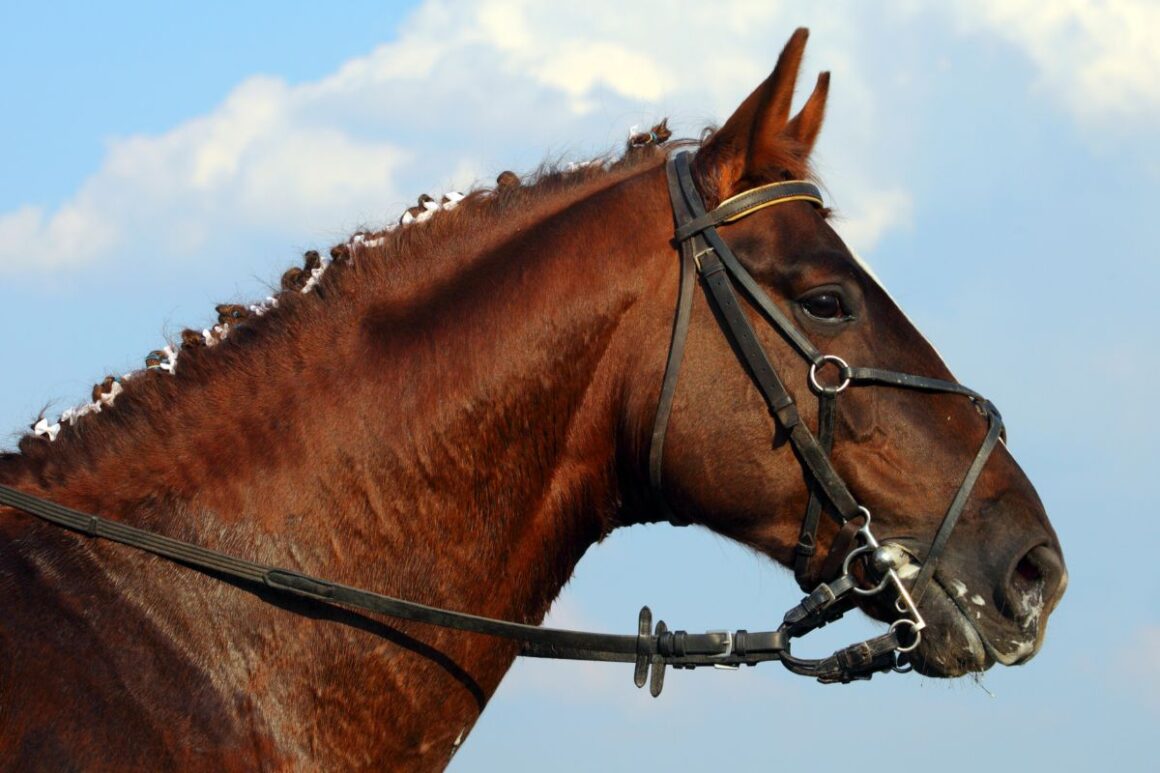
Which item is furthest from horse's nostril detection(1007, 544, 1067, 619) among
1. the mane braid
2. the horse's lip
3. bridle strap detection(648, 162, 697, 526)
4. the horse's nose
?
the mane braid

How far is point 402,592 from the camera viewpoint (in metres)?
5.00

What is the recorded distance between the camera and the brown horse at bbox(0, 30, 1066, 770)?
477 centimetres

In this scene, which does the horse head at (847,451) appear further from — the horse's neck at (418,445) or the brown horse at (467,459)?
the horse's neck at (418,445)

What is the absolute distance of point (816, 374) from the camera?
518 centimetres

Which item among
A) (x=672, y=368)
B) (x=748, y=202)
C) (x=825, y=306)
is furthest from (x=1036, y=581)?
(x=748, y=202)

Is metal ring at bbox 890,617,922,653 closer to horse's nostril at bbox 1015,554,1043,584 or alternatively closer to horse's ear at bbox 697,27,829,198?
horse's nostril at bbox 1015,554,1043,584

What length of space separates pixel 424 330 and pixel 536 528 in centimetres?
90

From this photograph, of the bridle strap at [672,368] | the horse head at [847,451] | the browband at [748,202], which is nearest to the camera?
the horse head at [847,451]

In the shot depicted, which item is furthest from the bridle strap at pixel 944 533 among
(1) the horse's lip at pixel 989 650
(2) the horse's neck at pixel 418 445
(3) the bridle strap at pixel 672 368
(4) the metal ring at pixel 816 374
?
(2) the horse's neck at pixel 418 445

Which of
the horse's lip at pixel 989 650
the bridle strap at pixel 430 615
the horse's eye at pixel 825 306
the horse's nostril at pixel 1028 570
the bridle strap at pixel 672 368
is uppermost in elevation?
the horse's eye at pixel 825 306

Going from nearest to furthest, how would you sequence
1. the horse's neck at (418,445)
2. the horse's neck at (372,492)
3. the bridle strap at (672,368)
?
the horse's neck at (372,492)
the horse's neck at (418,445)
the bridle strap at (672,368)

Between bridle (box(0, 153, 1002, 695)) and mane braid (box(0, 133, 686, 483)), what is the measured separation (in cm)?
37

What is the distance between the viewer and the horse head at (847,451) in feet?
16.5

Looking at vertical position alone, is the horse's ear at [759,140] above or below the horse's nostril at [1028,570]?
above
